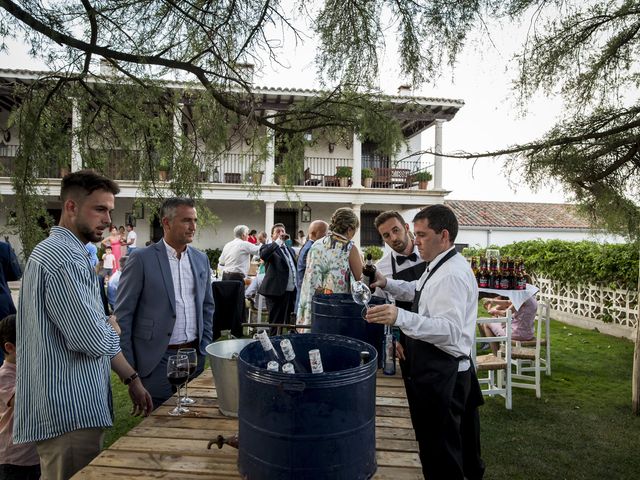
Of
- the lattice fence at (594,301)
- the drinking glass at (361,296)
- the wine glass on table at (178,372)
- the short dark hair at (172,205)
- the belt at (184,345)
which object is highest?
the short dark hair at (172,205)

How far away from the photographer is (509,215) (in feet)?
82.7

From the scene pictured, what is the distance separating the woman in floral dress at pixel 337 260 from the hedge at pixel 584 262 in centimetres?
484

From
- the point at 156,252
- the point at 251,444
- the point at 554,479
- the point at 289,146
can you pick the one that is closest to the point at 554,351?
the point at 554,479

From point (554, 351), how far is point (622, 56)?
470cm

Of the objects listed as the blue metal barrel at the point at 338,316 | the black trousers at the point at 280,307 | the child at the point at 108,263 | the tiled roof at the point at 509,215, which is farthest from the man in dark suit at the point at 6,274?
the tiled roof at the point at 509,215

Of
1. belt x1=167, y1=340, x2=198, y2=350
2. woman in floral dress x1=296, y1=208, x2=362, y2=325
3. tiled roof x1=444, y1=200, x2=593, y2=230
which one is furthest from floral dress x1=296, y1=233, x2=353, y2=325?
tiled roof x1=444, y1=200, x2=593, y2=230

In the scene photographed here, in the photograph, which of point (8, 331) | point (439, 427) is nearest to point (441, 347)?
point (439, 427)

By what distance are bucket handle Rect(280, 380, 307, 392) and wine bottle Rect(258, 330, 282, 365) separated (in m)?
0.34

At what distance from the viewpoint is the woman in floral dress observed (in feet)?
12.5

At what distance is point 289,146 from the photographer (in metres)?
3.52

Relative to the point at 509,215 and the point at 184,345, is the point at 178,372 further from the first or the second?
the point at 509,215

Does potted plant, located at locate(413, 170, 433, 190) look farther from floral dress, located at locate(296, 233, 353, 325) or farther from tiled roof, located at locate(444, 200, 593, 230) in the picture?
floral dress, located at locate(296, 233, 353, 325)

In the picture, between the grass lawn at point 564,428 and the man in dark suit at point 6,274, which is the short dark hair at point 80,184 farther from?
the grass lawn at point 564,428

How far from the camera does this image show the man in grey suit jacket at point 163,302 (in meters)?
2.45
